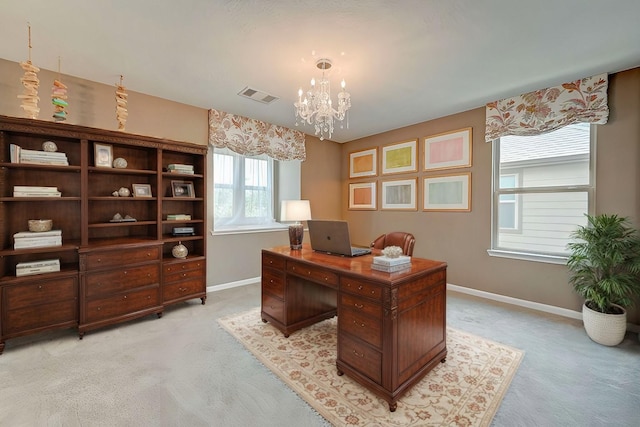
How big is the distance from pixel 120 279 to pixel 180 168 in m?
1.36

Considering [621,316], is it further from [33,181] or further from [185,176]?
[33,181]

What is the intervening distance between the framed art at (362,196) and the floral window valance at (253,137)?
121 centimetres

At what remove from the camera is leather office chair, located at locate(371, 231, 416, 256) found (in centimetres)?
265

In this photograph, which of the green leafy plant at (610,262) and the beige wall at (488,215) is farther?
the beige wall at (488,215)

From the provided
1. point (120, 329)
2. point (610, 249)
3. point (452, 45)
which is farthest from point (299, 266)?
point (610, 249)

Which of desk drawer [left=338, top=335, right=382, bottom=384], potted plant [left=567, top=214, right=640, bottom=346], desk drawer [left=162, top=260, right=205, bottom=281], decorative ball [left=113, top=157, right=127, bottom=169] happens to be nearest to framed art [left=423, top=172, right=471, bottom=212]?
potted plant [left=567, top=214, right=640, bottom=346]

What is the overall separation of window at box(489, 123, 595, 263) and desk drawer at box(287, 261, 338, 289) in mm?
2649

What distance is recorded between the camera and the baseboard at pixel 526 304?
113 inches

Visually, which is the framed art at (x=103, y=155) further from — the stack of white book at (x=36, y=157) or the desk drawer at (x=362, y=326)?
the desk drawer at (x=362, y=326)

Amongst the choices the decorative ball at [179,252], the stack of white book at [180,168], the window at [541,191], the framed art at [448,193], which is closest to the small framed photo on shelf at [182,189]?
the stack of white book at [180,168]

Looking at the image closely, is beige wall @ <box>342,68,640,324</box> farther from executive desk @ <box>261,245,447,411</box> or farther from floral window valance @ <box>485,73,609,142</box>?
executive desk @ <box>261,245,447,411</box>

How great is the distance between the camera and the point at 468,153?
365 cm

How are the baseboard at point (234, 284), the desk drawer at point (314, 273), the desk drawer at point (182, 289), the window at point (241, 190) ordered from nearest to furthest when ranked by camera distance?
the desk drawer at point (314, 273), the desk drawer at point (182, 289), the baseboard at point (234, 284), the window at point (241, 190)

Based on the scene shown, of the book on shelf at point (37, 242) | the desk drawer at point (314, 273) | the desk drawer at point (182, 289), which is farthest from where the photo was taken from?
the desk drawer at point (182, 289)
